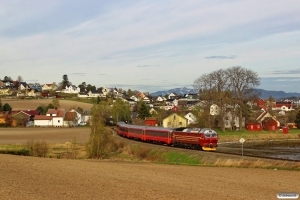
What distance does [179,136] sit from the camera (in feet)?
176

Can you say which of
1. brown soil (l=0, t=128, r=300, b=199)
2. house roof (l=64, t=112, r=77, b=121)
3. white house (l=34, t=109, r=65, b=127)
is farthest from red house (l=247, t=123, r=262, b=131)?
brown soil (l=0, t=128, r=300, b=199)

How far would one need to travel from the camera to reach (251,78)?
276ft

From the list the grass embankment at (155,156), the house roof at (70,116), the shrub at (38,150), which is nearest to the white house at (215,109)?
the grass embankment at (155,156)

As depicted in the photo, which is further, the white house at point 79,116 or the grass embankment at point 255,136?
the white house at point 79,116

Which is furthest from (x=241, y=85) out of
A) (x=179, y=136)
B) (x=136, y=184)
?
(x=136, y=184)

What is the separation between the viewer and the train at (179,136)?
1893 inches

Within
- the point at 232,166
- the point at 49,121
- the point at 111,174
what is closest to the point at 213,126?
the point at 49,121

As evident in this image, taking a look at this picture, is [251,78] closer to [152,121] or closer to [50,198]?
[152,121]

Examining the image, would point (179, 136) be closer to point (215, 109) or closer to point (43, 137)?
point (43, 137)

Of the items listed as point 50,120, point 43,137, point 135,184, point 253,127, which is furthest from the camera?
point 50,120

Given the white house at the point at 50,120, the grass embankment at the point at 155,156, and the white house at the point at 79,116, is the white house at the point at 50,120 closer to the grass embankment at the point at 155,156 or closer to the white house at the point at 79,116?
the white house at the point at 79,116

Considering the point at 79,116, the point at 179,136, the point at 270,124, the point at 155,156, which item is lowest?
the point at 155,156

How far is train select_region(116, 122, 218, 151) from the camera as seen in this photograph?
4809 centimetres

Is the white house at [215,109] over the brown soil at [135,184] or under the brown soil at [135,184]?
over
